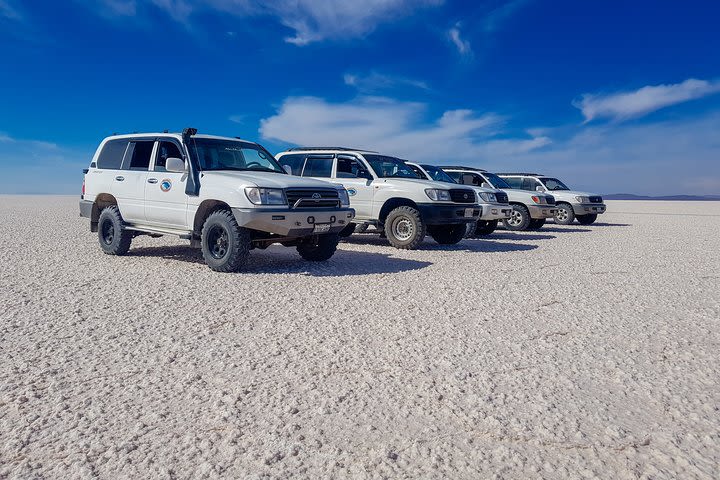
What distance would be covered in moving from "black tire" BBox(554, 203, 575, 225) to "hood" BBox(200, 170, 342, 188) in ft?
43.3

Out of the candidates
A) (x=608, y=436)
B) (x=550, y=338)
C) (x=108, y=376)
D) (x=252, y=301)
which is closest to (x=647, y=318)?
(x=550, y=338)

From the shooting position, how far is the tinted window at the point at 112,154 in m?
8.91

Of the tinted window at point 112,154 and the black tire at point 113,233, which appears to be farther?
the tinted window at point 112,154

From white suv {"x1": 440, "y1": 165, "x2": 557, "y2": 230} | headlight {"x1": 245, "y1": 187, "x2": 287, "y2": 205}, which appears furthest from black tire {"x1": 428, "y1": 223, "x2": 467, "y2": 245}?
headlight {"x1": 245, "y1": 187, "x2": 287, "y2": 205}

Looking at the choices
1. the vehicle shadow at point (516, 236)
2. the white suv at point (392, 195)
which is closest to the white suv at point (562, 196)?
the vehicle shadow at point (516, 236)

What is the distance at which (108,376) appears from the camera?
347cm

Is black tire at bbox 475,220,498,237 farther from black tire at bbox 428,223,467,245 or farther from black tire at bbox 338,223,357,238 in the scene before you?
black tire at bbox 338,223,357,238

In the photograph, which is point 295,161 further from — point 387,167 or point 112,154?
point 112,154

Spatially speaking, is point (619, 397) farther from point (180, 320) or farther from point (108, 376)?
point (180, 320)

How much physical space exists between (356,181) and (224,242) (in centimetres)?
419

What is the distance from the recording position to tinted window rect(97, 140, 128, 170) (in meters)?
8.91

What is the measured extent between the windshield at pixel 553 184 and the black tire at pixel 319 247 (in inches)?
500

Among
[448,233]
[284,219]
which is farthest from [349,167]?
[284,219]

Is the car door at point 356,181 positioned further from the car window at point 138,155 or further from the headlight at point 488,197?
the car window at point 138,155
